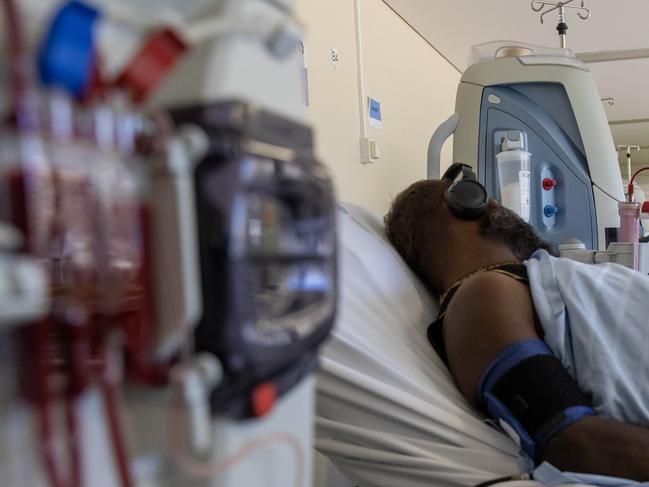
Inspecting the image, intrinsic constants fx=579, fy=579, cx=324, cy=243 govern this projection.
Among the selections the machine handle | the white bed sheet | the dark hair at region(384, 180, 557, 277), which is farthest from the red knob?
the white bed sheet

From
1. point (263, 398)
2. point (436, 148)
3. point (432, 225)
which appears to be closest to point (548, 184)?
point (436, 148)

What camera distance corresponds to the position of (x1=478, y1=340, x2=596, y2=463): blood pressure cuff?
812 mm

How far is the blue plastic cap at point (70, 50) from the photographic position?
27 cm

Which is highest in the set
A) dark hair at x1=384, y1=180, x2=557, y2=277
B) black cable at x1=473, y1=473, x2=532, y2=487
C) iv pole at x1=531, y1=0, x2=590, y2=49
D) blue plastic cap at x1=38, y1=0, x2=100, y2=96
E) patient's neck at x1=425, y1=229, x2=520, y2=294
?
iv pole at x1=531, y1=0, x2=590, y2=49

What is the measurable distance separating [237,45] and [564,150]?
70.9 inches

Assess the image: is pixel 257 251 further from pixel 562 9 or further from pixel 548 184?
pixel 562 9

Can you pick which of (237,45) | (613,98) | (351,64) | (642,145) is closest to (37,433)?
(237,45)

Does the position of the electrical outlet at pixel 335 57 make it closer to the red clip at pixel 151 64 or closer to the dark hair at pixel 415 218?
A: the dark hair at pixel 415 218

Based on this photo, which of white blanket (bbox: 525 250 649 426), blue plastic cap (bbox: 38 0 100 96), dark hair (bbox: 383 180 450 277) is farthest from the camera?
dark hair (bbox: 383 180 450 277)

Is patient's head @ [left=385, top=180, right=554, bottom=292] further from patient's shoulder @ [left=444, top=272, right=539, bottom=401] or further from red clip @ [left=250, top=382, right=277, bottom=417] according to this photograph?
red clip @ [left=250, top=382, right=277, bottom=417]

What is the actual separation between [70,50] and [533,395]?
0.76m

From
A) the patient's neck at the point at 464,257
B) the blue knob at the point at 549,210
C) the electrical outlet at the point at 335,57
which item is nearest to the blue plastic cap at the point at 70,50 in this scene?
the patient's neck at the point at 464,257

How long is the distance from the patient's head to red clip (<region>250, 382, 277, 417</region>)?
940mm

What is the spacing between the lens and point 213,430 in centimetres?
34
